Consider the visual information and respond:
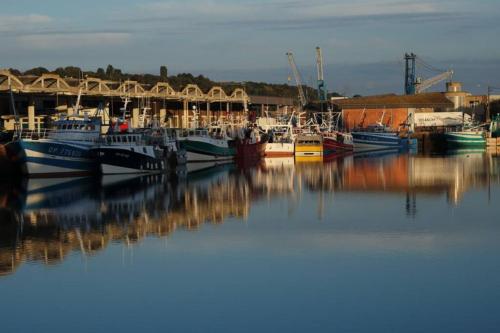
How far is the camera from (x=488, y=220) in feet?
112

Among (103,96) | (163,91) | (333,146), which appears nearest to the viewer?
(103,96)

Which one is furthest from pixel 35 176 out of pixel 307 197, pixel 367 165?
pixel 367 165

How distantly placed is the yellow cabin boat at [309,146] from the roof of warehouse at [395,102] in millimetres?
54237

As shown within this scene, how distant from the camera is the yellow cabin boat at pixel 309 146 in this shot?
81.6 m

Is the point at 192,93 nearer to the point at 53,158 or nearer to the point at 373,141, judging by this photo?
the point at 373,141

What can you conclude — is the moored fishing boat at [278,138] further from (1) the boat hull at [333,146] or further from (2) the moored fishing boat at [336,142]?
(2) the moored fishing boat at [336,142]

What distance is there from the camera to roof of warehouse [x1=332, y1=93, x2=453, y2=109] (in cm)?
13625

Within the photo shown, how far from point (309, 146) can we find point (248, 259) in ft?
186

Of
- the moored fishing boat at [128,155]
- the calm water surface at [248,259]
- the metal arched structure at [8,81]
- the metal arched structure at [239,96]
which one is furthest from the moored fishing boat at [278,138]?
the calm water surface at [248,259]

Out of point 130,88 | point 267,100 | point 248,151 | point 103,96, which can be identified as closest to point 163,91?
point 130,88

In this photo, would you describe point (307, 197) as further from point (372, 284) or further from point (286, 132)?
point (286, 132)

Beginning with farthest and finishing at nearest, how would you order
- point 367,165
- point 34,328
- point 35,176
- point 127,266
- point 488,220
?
point 367,165 < point 35,176 < point 488,220 < point 127,266 < point 34,328

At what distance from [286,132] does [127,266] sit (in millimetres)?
64799

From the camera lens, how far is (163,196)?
43656mm
